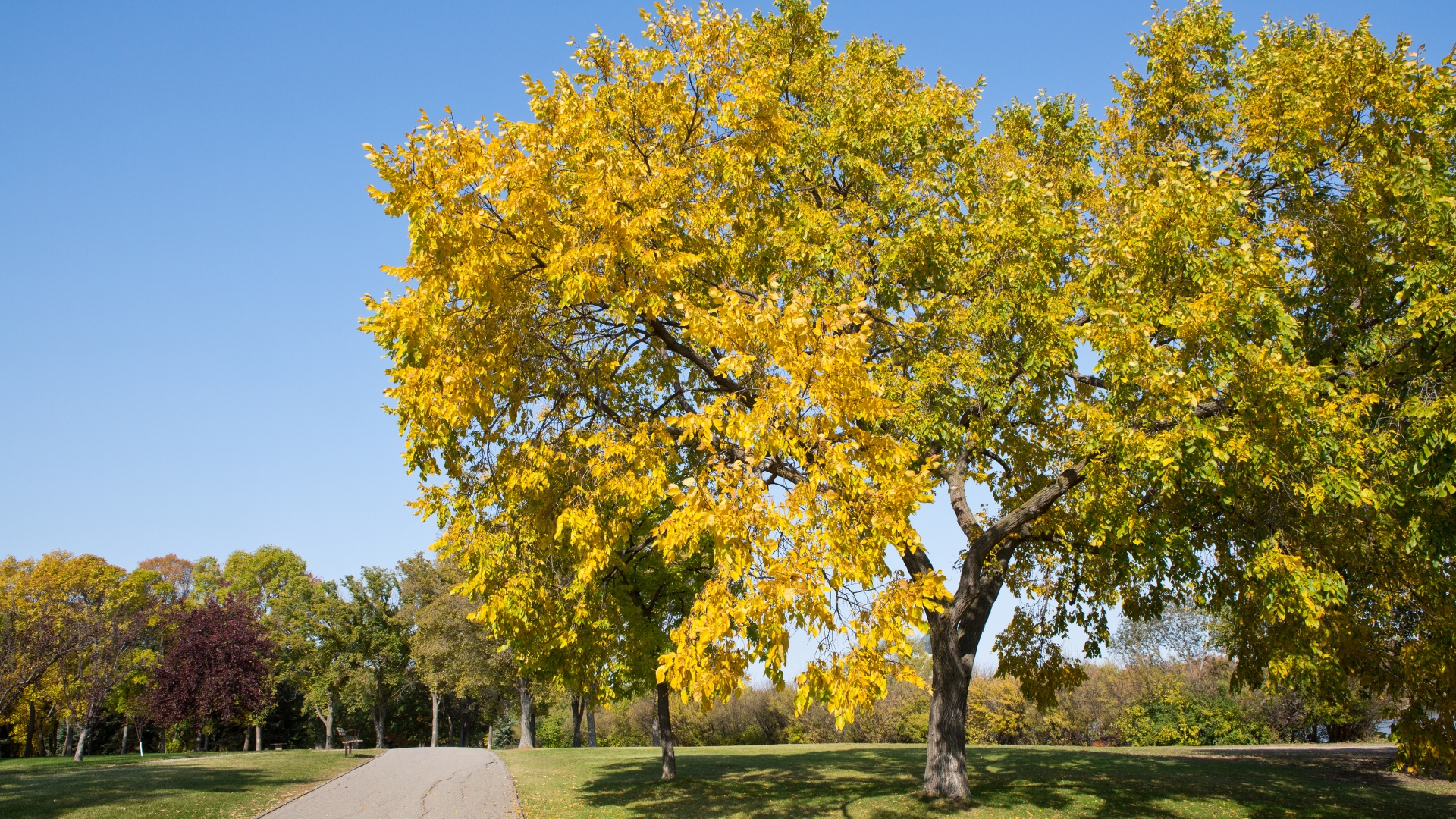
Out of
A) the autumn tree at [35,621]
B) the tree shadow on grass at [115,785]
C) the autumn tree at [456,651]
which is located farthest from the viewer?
the autumn tree at [456,651]

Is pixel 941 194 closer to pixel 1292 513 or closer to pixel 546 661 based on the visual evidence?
pixel 1292 513

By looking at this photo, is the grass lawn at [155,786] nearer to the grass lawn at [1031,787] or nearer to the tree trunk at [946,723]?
the grass lawn at [1031,787]

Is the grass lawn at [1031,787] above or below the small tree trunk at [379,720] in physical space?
above

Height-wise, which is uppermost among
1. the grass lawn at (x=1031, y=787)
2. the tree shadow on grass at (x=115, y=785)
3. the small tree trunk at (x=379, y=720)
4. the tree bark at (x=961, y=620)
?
the tree bark at (x=961, y=620)

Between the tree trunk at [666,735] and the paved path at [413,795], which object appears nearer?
the paved path at [413,795]

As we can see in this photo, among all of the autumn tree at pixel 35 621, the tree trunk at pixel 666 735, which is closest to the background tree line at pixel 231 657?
the autumn tree at pixel 35 621

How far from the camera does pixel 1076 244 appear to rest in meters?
11.1

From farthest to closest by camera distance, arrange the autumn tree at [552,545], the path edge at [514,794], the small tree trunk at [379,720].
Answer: the small tree trunk at [379,720] → the path edge at [514,794] → the autumn tree at [552,545]

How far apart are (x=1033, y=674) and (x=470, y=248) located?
12.4m

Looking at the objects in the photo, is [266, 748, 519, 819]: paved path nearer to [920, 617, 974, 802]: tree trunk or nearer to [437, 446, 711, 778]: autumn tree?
[437, 446, 711, 778]: autumn tree

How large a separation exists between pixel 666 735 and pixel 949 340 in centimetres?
1176

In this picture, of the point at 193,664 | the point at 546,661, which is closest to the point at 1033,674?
the point at 546,661

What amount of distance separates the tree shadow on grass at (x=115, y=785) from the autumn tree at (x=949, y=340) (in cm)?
773

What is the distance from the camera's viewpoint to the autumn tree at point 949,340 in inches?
284
